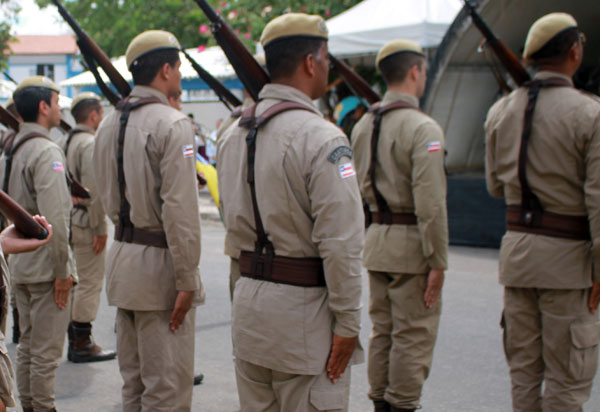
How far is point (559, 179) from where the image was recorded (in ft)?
11.6

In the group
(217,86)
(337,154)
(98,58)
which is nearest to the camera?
(337,154)

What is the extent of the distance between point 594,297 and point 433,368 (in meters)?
1.96

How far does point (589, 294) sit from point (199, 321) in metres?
4.00

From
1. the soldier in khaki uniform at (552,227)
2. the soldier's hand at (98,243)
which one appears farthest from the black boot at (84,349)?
the soldier in khaki uniform at (552,227)

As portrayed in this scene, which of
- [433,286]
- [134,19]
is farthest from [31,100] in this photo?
[134,19]

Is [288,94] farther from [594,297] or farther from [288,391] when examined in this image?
[594,297]

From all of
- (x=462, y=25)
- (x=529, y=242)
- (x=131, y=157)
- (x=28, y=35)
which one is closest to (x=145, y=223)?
(x=131, y=157)

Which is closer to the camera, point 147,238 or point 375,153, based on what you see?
point 147,238

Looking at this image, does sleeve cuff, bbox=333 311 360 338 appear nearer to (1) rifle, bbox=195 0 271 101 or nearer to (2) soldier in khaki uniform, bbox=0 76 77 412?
(1) rifle, bbox=195 0 271 101

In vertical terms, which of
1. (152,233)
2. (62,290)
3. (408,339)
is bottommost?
(408,339)

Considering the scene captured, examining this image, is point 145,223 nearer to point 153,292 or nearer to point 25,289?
point 153,292

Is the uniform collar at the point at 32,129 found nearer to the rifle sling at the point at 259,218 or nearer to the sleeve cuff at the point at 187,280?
the sleeve cuff at the point at 187,280

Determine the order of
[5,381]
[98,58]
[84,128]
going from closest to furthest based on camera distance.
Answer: [5,381] < [98,58] < [84,128]

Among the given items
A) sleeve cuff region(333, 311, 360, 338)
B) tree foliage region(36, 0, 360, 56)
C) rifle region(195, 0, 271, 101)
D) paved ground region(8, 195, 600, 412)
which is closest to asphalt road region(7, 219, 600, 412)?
paved ground region(8, 195, 600, 412)
